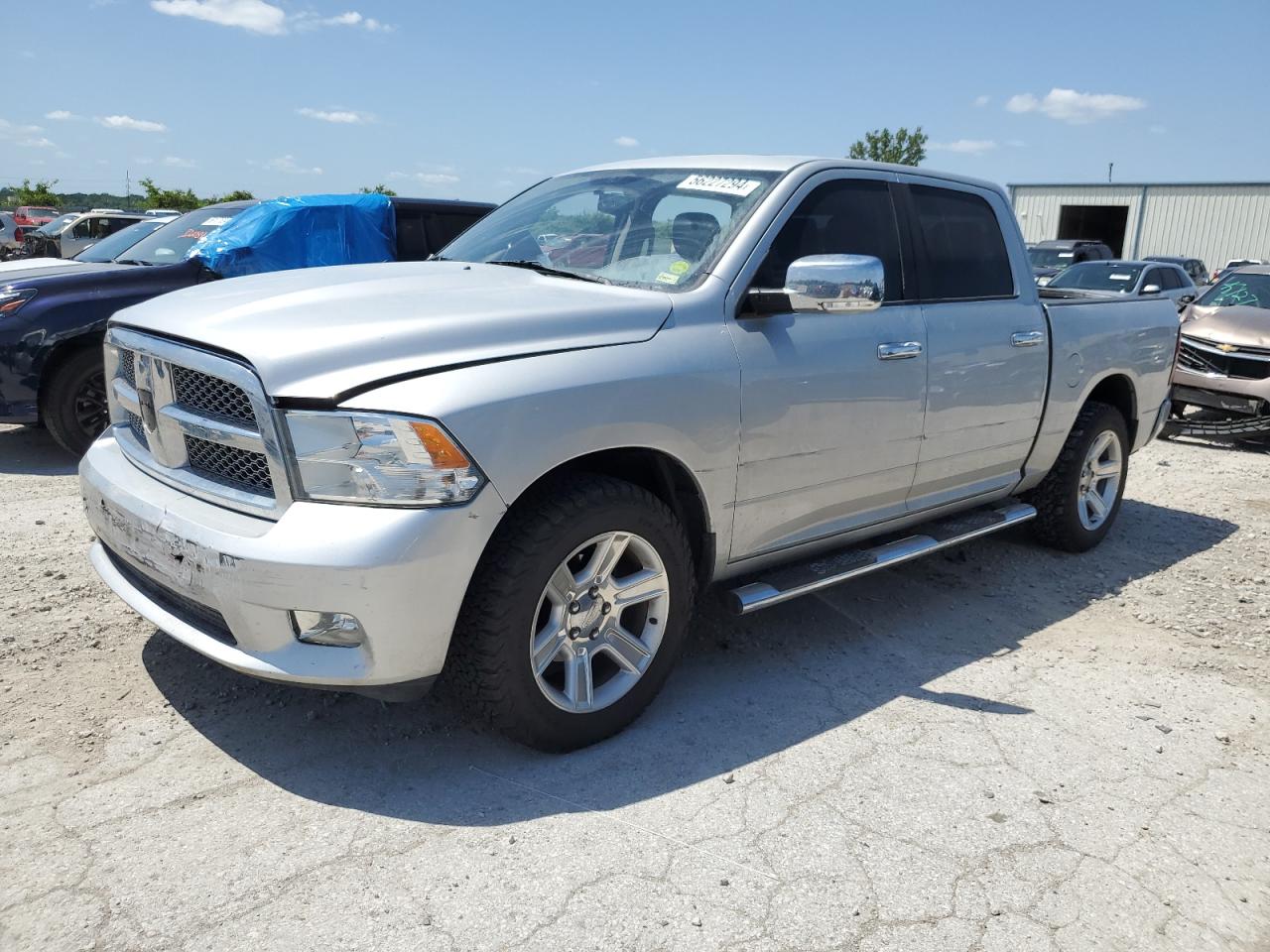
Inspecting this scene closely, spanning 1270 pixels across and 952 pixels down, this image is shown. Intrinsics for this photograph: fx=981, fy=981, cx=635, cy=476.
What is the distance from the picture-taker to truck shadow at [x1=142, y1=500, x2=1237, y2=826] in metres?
2.94

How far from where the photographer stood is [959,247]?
14.5 ft

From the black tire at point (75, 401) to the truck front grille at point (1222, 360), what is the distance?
30.7 ft

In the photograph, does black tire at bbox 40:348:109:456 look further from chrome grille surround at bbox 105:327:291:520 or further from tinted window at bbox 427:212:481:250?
chrome grille surround at bbox 105:327:291:520

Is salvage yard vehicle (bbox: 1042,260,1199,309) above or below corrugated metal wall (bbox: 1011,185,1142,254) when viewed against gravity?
below

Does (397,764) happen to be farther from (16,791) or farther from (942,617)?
(942,617)

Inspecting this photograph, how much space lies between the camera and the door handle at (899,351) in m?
3.82

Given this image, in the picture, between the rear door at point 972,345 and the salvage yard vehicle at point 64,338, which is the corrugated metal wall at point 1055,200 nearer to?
the rear door at point 972,345

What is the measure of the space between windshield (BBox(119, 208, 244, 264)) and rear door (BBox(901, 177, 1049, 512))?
5771 millimetres

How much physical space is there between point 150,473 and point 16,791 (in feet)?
3.26

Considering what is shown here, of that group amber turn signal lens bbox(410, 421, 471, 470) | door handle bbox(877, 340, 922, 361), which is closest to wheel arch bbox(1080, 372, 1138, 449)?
door handle bbox(877, 340, 922, 361)

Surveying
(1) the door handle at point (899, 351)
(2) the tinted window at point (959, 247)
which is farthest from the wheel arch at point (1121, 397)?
(1) the door handle at point (899, 351)

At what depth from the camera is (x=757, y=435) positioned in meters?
3.38

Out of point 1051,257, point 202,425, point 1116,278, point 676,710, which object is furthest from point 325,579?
point 1051,257

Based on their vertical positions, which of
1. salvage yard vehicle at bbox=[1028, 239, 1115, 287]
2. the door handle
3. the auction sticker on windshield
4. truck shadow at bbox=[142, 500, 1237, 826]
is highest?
the auction sticker on windshield
